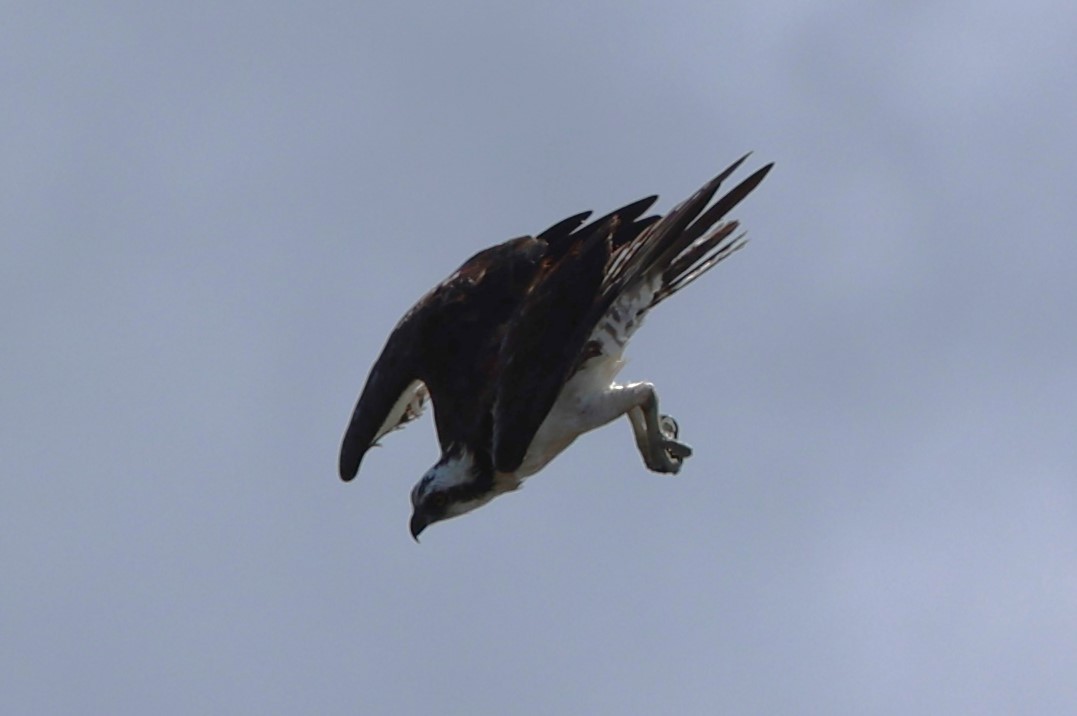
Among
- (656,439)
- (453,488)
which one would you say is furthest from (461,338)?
(656,439)

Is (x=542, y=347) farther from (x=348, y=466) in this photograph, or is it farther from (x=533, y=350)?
(x=348, y=466)

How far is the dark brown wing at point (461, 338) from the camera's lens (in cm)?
2627

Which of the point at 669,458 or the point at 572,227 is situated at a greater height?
the point at 572,227

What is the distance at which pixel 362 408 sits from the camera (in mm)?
27141

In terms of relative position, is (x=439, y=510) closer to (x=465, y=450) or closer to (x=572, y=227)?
(x=465, y=450)

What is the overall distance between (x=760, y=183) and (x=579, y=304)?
169 centimetres

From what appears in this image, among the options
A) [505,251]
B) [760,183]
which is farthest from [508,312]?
[760,183]

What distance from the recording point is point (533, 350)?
24703 mm

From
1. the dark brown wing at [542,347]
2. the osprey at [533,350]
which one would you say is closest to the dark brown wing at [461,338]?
the osprey at [533,350]

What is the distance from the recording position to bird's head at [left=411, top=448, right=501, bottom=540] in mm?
26125

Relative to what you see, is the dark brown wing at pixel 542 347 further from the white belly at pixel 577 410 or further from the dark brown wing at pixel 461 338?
the dark brown wing at pixel 461 338

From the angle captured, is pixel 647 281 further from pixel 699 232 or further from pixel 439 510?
pixel 439 510

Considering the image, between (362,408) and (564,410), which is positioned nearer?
(564,410)

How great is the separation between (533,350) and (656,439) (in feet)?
6.63
